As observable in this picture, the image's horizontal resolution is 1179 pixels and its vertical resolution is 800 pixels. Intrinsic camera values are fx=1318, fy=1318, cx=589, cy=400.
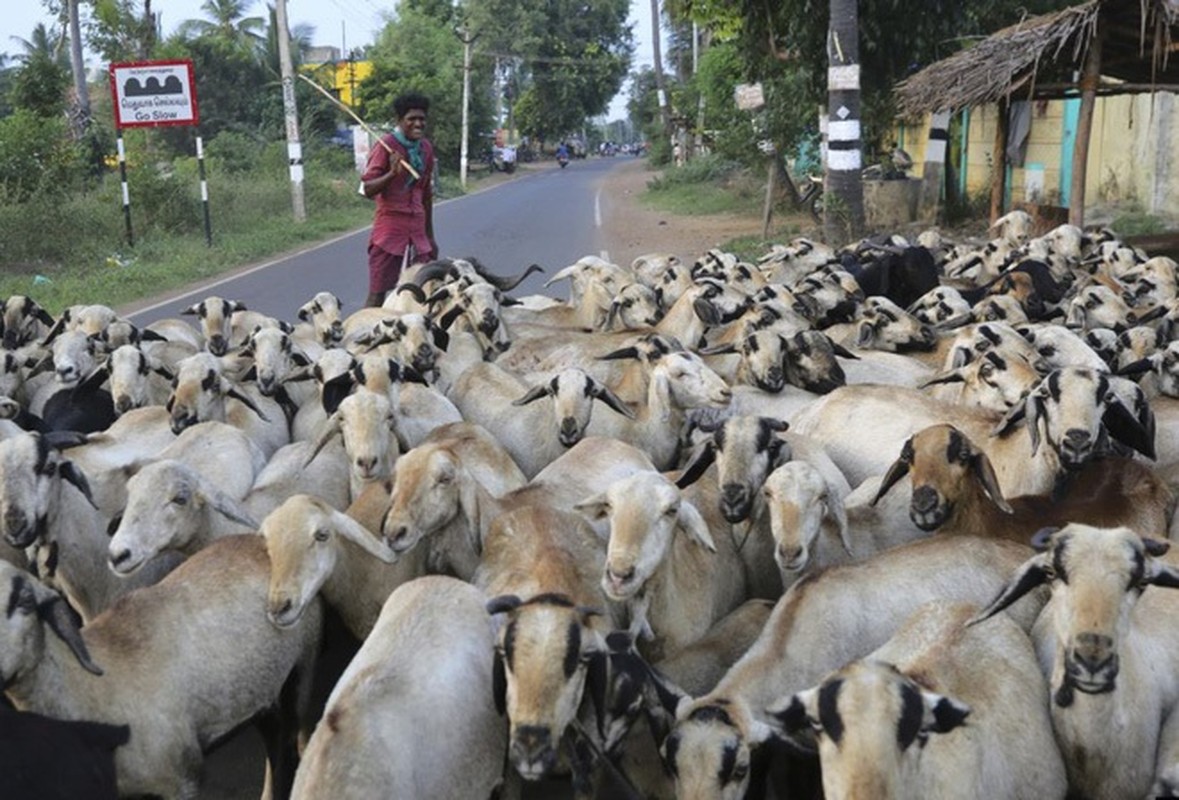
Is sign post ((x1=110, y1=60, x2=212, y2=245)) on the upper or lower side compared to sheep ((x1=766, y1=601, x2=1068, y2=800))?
upper

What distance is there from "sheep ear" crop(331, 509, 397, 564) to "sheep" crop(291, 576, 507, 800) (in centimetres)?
33

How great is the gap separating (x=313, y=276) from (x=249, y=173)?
1600 cm

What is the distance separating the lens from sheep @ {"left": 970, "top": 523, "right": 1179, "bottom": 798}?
11.9 ft

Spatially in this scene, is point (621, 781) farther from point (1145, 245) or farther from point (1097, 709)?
point (1145, 245)

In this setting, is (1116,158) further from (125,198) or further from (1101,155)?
(125,198)

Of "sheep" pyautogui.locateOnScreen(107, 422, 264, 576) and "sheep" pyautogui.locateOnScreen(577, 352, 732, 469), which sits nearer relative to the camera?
"sheep" pyautogui.locateOnScreen(107, 422, 264, 576)

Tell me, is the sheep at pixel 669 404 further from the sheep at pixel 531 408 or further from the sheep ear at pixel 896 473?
the sheep ear at pixel 896 473

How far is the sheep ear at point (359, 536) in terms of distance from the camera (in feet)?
15.5

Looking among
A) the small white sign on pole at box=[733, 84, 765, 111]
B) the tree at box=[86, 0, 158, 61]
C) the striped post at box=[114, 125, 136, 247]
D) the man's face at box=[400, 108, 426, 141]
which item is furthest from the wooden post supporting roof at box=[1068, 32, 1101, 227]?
the tree at box=[86, 0, 158, 61]

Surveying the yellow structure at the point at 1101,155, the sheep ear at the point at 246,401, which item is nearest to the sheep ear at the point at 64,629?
the sheep ear at the point at 246,401

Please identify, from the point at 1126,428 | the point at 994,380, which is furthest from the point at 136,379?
the point at 1126,428

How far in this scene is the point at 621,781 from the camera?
4152 mm

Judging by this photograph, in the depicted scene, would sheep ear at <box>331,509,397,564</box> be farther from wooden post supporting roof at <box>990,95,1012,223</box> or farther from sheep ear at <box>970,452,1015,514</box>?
wooden post supporting roof at <box>990,95,1012,223</box>

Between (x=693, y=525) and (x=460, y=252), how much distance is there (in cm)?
1672
